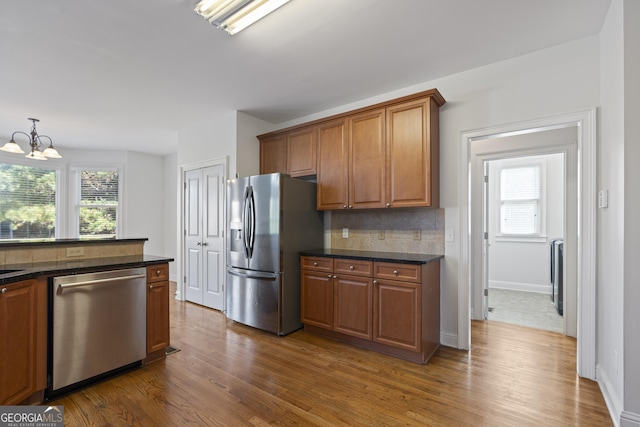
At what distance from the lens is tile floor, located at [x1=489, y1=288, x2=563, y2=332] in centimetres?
370

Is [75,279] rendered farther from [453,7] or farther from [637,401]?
[637,401]

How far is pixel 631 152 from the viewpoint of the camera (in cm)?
175

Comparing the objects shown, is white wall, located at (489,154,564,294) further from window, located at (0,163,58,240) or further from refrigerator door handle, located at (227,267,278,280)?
window, located at (0,163,58,240)

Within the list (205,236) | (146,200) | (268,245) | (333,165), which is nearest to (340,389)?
(268,245)

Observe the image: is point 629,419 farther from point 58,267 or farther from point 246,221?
point 58,267

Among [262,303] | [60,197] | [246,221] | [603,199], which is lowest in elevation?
[262,303]

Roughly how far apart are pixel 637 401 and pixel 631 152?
4.67 feet

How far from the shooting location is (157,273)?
266cm

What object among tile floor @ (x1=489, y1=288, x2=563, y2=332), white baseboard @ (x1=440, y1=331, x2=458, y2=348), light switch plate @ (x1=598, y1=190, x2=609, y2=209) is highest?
light switch plate @ (x1=598, y1=190, x2=609, y2=209)

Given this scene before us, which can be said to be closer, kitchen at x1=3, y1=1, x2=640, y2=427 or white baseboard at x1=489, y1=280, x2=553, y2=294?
kitchen at x1=3, y1=1, x2=640, y2=427

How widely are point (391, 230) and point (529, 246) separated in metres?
3.56

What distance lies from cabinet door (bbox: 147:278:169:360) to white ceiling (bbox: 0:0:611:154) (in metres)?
2.07

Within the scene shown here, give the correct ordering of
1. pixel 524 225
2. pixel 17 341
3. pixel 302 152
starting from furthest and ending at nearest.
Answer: pixel 524 225, pixel 302 152, pixel 17 341

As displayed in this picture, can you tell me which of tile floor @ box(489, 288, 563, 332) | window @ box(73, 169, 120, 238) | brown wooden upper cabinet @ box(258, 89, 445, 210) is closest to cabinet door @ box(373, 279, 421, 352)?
brown wooden upper cabinet @ box(258, 89, 445, 210)
